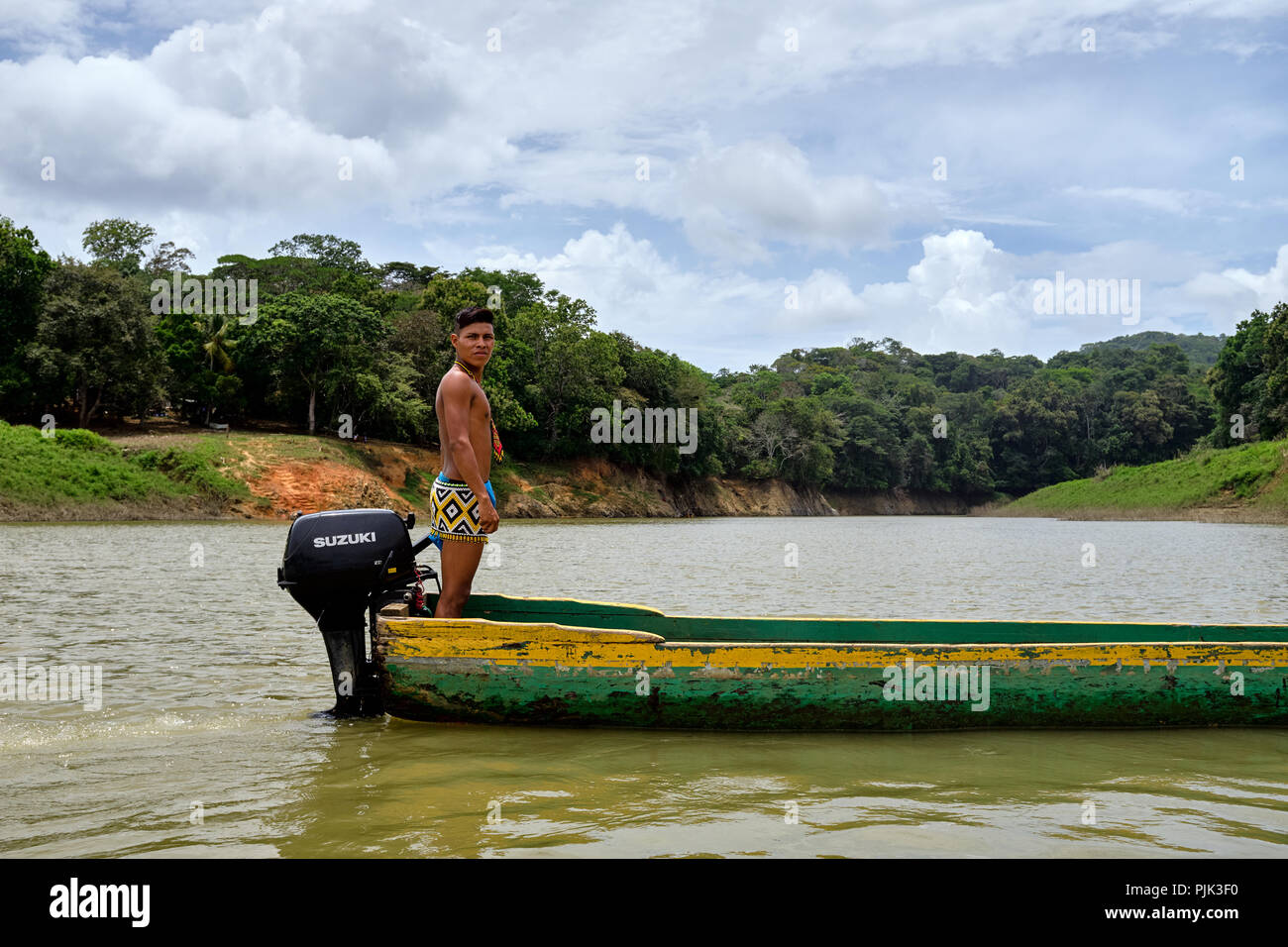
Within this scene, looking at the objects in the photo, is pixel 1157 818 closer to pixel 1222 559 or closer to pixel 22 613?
pixel 22 613

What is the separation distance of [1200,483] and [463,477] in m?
60.8

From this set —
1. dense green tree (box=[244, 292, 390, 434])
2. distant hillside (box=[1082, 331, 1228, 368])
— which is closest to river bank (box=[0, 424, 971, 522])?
dense green tree (box=[244, 292, 390, 434])

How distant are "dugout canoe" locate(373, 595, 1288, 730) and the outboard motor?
0.19 m

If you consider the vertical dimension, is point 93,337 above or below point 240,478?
above

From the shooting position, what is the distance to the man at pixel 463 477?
6.09 metres

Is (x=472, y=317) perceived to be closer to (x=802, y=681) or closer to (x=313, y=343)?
(x=802, y=681)

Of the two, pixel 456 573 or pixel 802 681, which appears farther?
pixel 456 573

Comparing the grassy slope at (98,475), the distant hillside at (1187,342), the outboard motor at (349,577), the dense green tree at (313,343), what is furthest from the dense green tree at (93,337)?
the distant hillside at (1187,342)

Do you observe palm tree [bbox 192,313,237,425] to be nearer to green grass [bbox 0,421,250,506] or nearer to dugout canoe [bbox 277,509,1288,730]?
green grass [bbox 0,421,250,506]

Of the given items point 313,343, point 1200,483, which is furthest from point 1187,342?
point 313,343

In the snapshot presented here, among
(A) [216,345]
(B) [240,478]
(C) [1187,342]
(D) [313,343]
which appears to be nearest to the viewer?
(B) [240,478]

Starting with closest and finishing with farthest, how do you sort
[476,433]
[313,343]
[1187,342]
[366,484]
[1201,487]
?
[476,433]
[366,484]
[313,343]
[1201,487]
[1187,342]

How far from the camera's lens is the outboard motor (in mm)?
5969

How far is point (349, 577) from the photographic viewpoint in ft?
19.7
